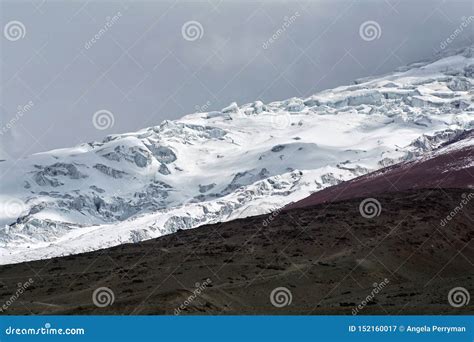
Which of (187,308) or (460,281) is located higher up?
(460,281)

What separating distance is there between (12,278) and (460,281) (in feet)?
239

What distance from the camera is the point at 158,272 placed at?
105 metres

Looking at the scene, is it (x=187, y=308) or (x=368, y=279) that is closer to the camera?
(x=187, y=308)

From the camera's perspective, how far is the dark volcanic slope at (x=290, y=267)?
228 feet

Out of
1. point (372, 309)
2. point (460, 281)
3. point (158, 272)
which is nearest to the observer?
point (372, 309)

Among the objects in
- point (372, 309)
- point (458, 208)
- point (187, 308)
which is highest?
point (458, 208)

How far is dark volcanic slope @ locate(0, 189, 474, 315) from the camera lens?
228ft

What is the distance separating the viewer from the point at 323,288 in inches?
3440

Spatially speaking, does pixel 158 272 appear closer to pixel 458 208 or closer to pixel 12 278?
pixel 12 278

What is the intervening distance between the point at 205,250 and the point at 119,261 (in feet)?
46.0

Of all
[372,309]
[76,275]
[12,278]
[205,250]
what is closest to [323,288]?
[372,309]

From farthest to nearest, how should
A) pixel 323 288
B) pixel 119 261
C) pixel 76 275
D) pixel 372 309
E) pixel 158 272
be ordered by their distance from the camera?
pixel 119 261 < pixel 76 275 < pixel 158 272 < pixel 323 288 < pixel 372 309

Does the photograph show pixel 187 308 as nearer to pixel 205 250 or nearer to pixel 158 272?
pixel 158 272

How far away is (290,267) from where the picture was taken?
99812 millimetres
